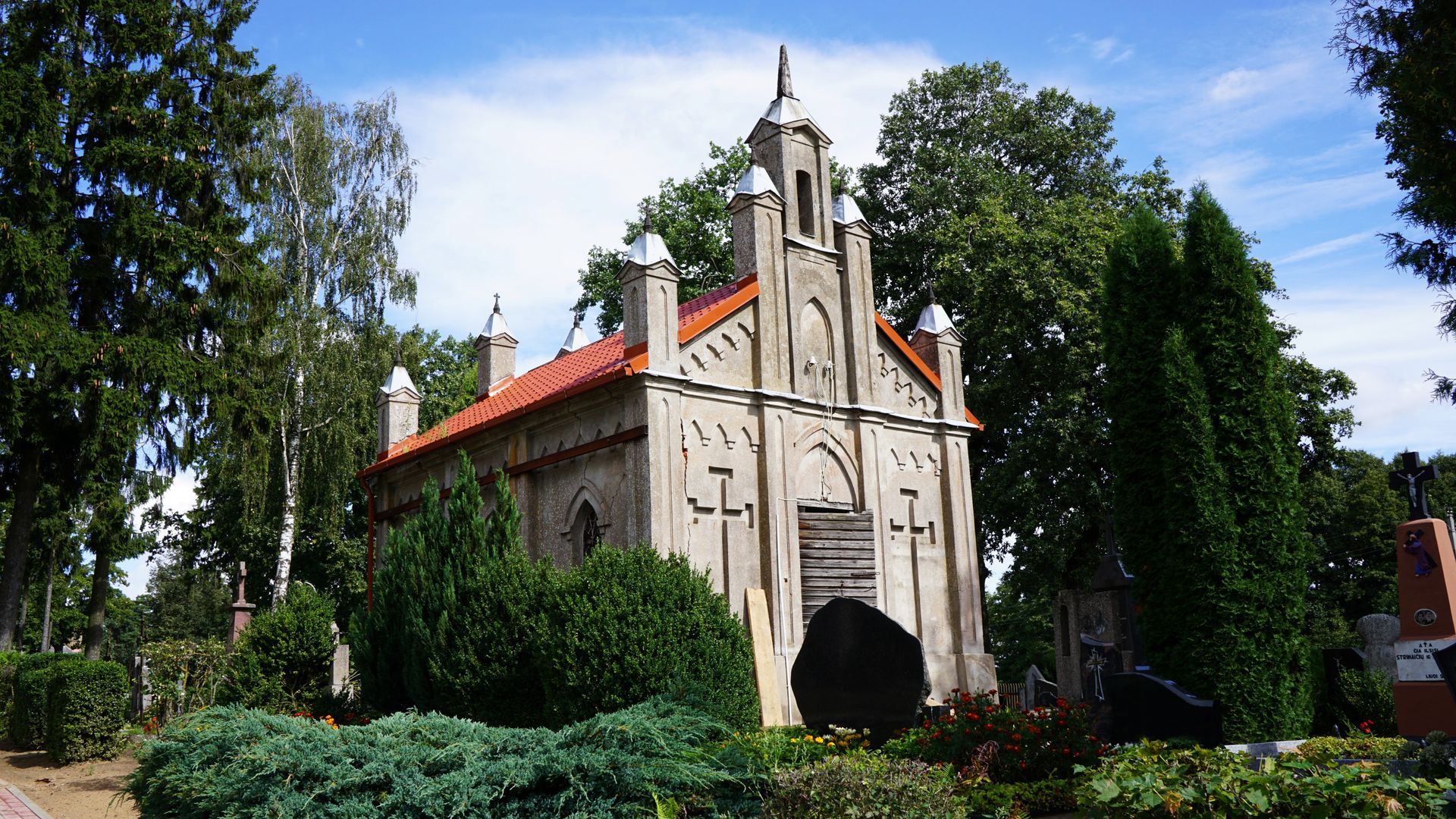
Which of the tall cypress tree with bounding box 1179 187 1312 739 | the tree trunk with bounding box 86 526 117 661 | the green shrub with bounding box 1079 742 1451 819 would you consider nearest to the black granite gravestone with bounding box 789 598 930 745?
Answer: the green shrub with bounding box 1079 742 1451 819

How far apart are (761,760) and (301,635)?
34.5 feet

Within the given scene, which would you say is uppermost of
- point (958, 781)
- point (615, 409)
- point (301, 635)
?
point (615, 409)

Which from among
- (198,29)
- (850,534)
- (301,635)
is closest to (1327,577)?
(850,534)

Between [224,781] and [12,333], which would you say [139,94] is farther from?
[224,781]

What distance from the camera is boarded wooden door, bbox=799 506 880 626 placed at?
1603 cm

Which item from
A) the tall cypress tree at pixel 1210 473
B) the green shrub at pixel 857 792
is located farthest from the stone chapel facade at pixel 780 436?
the green shrub at pixel 857 792

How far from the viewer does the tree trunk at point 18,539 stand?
67.2 feet

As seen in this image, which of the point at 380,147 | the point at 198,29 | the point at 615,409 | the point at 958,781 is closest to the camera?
the point at 958,781

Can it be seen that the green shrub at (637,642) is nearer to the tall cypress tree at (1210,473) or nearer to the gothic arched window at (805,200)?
the tall cypress tree at (1210,473)

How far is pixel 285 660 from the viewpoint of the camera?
15961mm

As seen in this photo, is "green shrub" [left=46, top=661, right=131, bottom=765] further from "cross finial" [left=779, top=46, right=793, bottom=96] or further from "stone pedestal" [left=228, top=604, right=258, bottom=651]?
"cross finial" [left=779, top=46, right=793, bottom=96]

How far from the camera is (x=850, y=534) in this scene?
16688 millimetres

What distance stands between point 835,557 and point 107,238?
16.1 m

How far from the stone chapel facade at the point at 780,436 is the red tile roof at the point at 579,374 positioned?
5 cm
